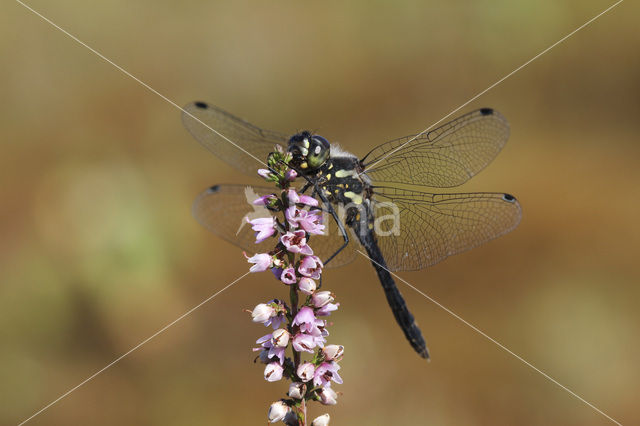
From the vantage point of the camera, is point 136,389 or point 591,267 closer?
point 136,389

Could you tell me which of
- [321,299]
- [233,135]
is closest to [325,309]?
[321,299]

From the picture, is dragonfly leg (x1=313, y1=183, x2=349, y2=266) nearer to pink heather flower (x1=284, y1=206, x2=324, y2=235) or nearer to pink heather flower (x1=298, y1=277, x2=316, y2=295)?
pink heather flower (x1=284, y1=206, x2=324, y2=235)

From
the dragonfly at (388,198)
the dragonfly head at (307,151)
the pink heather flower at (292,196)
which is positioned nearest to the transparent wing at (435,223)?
the dragonfly at (388,198)

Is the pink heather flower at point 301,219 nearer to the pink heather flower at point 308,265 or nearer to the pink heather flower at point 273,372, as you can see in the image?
the pink heather flower at point 308,265

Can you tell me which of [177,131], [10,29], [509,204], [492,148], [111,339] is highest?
[10,29]

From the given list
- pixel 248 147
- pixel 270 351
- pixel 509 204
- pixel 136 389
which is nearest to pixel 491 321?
pixel 509 204

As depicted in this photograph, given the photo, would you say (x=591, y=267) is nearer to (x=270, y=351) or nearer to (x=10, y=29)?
Answer: (x=270, y=351)

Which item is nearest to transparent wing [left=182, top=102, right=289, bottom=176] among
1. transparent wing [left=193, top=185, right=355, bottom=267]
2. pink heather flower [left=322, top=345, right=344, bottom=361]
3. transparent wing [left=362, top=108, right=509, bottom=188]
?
transparent wing [left=193, top=185, right=355, bottom=267]
